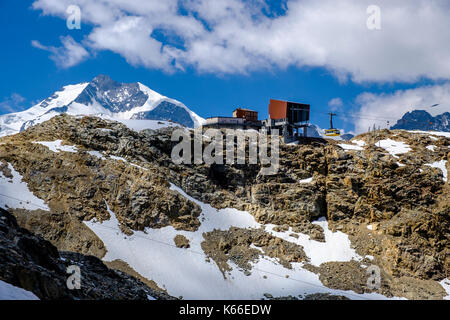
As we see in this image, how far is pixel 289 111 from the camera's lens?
82812mm

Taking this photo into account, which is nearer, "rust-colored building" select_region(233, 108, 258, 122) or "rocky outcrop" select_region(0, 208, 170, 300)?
"rocky outcrop" select_region(0, 208, 170, 300)

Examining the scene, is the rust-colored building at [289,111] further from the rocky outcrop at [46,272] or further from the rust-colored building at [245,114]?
the rocky outcrop at [46,272]

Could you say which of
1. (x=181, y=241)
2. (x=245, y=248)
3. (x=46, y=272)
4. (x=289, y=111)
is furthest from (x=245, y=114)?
(x=46, y=272)

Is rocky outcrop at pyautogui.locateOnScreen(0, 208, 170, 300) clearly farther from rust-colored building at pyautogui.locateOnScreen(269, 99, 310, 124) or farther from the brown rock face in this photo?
rust-colored building at pyautogui.locateOnScreen(269, 99, 310, 124)

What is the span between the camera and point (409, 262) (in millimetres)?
53438

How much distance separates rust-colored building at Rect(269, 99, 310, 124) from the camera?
82.3 meters

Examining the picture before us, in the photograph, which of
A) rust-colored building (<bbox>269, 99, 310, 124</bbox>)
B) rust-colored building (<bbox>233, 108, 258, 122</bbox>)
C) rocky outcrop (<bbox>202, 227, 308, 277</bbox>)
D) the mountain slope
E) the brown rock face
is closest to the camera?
the mountain slope

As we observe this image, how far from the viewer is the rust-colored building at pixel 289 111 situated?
82.3 meters

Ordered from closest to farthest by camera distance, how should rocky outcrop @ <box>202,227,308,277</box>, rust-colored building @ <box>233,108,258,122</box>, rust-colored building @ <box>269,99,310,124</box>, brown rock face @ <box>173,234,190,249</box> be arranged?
brown rock face @ <box>173,234,190,249</box> < rocky outcrop @ <box>202,227,308,277</box> < rust-colored building @ <box>269,99,310,124</box> < rust-colored building @ <box>233,108,258,122</box>

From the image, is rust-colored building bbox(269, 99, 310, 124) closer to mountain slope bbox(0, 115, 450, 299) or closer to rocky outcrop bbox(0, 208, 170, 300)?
mountain slope bbox(0, 115, 450, 299)

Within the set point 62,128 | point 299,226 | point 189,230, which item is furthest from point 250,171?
point 62,128

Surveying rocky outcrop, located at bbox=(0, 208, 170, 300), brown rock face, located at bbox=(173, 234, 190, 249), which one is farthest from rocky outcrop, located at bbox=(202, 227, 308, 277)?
rocky outcrop, located at bbox=(0, 208, 170, 300)

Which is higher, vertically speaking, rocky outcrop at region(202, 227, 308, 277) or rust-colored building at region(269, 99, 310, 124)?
rust-colored building at region(269, 99, 310, 124)

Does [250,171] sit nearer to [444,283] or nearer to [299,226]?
[299,226]
